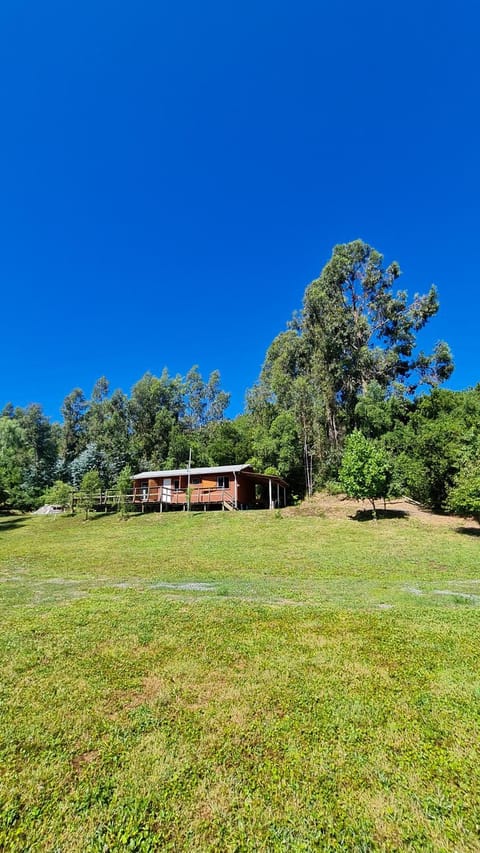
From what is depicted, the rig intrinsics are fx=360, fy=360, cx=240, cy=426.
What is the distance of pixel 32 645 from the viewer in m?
5.00

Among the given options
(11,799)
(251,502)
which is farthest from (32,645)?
(251,502)

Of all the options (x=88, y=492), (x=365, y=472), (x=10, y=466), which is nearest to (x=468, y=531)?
(x=365, y=472)

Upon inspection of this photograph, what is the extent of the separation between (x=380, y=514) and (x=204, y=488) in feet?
40.2

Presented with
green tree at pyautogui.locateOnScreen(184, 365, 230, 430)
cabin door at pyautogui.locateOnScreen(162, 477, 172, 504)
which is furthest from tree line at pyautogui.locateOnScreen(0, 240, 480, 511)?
cabin door at pyautogui.locateOnScreen(162, 477, 172, 504)

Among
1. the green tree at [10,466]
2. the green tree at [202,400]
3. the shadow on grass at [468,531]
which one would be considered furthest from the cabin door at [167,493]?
the green tree at [202,400]

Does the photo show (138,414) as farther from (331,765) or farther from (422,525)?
(331,765)

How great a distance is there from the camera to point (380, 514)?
845 inches

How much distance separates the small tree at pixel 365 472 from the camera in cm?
1950

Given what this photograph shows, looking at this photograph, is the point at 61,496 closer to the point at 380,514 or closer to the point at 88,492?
the point at 88,492

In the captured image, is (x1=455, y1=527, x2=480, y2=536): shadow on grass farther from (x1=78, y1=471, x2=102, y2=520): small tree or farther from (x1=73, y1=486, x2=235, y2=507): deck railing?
(x1=78, y1=471, x2=102, y2=520): small tree

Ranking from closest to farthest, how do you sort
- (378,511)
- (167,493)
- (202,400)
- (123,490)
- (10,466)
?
1. (378,511)
2. (123,490)
3. (10,466)
4. (167,493)
5. (202,400)

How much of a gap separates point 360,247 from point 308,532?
96.4 feet

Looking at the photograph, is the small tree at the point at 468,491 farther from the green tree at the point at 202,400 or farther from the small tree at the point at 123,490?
the green tree at the point at 202,400

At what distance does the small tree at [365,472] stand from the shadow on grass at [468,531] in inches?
158
